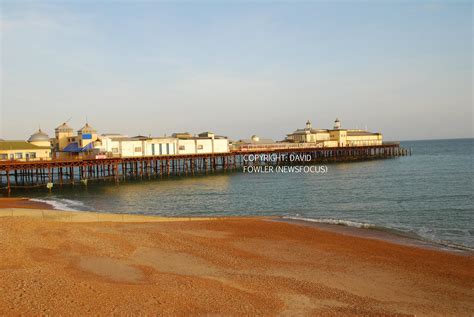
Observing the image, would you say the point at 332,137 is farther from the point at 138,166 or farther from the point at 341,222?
the point at 341,222

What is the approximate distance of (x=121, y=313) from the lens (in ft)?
32.9

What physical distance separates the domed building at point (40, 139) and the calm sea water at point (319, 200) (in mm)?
12790

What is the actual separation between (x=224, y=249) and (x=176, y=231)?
4.35m

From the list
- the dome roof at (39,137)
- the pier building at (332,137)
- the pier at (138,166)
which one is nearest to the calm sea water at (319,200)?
the pier at (138,166)

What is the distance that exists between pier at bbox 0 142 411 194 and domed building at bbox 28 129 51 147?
3.04m

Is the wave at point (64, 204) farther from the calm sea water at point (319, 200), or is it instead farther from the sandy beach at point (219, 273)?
the sandy beach at point (219, 273)

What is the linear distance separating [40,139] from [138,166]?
2128 cm

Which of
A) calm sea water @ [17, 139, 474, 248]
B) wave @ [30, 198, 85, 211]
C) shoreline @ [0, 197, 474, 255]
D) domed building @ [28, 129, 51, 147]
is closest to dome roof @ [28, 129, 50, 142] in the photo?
domed building @ [28, 129, 51, 147]

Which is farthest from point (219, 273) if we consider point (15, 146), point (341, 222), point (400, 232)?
point (15, 146)

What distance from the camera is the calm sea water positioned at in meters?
24.2

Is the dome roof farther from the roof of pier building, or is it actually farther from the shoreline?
the shoreline

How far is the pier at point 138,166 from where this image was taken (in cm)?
4709

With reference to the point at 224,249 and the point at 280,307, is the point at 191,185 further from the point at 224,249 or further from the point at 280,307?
the point at 280,307

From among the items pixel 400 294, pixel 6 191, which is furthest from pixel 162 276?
pixel 6 191
